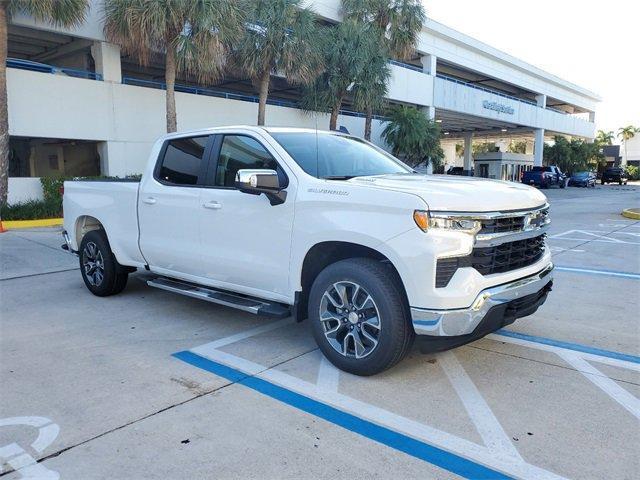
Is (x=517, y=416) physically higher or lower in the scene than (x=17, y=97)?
lower

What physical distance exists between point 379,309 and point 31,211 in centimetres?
1297

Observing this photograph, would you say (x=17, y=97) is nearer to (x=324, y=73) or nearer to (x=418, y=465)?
(x=324, y=73)

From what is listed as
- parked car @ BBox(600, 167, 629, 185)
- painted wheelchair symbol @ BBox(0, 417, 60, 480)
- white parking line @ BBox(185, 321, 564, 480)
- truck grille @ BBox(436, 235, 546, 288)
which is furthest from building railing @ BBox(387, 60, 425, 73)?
parked car @ BBox(600, 167, 629, 185)

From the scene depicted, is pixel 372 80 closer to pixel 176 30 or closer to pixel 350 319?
pixel 176 30

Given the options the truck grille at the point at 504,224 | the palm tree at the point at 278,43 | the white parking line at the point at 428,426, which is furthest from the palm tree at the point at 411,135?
the white parking line at the point at 428,426

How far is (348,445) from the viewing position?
10.1 feet

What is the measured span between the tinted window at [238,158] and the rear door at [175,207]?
225 mm

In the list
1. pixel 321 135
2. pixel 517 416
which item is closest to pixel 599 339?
pixel 517 416

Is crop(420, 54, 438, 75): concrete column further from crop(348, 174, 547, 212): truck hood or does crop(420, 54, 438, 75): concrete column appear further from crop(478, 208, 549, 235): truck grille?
crop(478, 208, 549, 235): truck grille

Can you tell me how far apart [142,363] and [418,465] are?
2.51 meters

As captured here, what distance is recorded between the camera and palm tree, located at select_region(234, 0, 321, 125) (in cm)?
1802

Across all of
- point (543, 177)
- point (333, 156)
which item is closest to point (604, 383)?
point (333, 156)

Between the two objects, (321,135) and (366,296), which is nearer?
(366,296)

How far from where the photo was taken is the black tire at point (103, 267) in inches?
244
